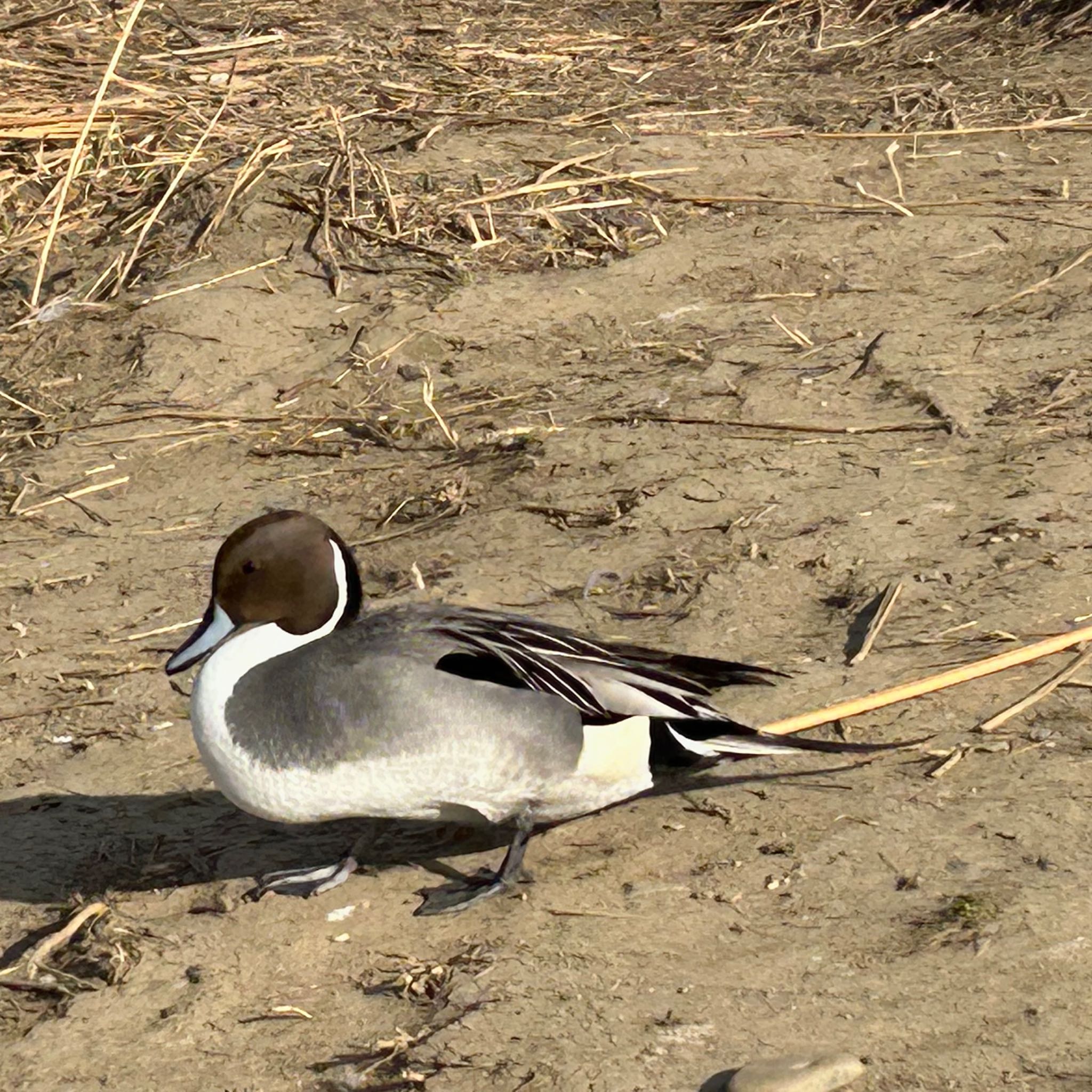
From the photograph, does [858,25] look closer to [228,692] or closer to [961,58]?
[961,58]

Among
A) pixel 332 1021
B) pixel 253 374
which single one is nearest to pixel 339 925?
pixel 332 1021

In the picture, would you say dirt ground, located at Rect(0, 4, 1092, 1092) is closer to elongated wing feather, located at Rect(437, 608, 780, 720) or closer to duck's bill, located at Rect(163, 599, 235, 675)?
elongated wing feather, located at Rect(437, 608, 780, 720)

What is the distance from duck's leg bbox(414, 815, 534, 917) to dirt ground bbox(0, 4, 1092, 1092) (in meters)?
0.04

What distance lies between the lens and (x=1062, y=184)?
6055 millimetres

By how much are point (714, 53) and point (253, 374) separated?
2995mm

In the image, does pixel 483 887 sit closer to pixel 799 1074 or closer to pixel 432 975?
pixel 432 975

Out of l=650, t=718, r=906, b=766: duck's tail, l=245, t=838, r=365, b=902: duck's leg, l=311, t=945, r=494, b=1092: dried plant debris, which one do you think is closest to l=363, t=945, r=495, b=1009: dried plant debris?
l=311, t=945, r=494, b=1092: dried plant debris

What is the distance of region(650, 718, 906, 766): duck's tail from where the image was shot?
11.0ft

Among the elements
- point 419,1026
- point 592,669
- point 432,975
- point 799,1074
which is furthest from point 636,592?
point 799,1074

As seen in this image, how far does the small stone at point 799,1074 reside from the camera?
261 centimetres

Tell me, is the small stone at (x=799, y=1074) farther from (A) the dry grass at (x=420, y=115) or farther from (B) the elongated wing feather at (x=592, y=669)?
(A) the dry grass at (x=420, y=115)

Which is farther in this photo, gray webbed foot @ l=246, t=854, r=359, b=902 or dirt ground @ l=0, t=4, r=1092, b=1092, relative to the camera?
gray webbed foot @ l=246, t=854, r=359, b=902

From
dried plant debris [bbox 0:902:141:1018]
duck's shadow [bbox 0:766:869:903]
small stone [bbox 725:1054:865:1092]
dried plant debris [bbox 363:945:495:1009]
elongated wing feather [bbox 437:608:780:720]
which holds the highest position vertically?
elongated wing feather [bbox 437:608:780:720]

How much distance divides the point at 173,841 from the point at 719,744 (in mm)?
1160
